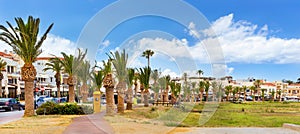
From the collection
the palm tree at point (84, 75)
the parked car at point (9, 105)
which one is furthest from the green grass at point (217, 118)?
the parked car at point (9, 105)

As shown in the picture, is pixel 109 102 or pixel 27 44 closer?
pixel 27 44

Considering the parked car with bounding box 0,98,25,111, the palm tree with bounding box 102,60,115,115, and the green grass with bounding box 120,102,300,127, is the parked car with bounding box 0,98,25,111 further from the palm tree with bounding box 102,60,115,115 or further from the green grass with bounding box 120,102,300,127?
the green grass with bounding box 120,102,300,127

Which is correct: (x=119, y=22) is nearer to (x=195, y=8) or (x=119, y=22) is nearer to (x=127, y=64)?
(x=195, y=8)

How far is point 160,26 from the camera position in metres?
20.4

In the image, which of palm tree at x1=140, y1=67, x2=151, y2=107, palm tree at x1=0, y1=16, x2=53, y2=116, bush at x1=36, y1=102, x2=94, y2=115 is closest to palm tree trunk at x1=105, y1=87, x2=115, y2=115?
bush at x1=36, y1=102, x2=94, y2=115

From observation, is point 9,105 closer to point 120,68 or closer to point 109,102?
point 109,102

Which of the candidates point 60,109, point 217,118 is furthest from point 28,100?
point 217,118

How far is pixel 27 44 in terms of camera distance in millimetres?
20766

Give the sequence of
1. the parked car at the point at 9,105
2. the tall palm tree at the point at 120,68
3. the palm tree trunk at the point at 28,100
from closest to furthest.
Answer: the palm tree trunk at the point at 28,100
the tall palm tree at the point at 120,68
the parked car at the point at 9,105

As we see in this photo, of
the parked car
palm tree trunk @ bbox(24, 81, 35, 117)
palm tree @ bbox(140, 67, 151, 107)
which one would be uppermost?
palm tree @ bbox(140, 67, 151, 107)

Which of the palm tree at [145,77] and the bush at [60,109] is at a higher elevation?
the palm tree at [145,77]

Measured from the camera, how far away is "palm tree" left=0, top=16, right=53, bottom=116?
66.9ft

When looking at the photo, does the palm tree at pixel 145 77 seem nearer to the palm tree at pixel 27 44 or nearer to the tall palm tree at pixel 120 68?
the tall palm tree at pixel 120 68

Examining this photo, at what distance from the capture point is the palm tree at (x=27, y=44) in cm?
2041
